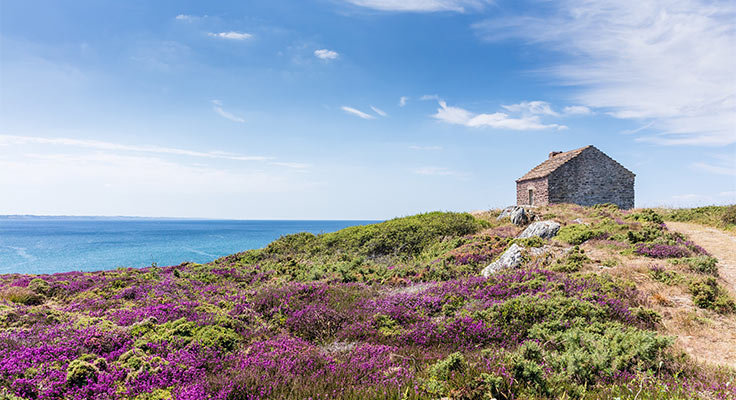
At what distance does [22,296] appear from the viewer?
10.9 meters

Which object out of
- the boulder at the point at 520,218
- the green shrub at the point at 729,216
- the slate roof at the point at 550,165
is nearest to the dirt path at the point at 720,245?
the green shrub at the point at 729,216

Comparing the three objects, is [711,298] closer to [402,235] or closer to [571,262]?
[571,262]

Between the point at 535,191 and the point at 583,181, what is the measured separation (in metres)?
4.48

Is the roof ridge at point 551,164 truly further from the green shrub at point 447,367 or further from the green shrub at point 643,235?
the green shrub at point 447,367

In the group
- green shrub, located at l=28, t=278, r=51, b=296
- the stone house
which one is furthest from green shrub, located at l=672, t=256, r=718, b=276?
the stone house

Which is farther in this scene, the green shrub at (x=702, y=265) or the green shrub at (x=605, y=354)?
the green shrub at (x=702, y=265)

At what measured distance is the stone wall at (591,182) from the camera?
3419 cm

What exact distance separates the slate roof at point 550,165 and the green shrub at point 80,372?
36.4m

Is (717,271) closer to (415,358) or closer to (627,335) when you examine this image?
(627,335)

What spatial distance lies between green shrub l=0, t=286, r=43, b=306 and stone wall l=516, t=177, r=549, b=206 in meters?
36.3

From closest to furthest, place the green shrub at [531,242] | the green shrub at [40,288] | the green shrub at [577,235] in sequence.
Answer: the green shrub at [40,288] → the green shrub at [531,242] → the green shrub at [577,235]

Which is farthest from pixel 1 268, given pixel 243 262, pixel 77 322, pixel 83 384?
pixel 83 384

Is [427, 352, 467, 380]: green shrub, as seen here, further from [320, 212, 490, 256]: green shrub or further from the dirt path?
[320, 212, 490, 256]: green shrub

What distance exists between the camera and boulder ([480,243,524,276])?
1244 cm
